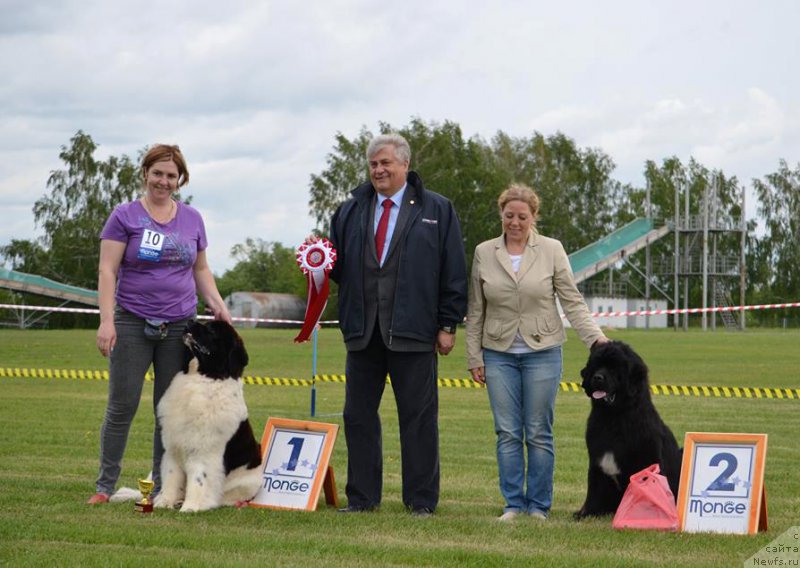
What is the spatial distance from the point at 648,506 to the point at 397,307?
1.68 meters

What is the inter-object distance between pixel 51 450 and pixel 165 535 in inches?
159

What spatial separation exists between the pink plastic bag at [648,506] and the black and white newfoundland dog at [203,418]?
211 centimetres

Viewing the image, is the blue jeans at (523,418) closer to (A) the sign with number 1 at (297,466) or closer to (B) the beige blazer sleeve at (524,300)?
(B) the beige blazer sleeve at (524,300)

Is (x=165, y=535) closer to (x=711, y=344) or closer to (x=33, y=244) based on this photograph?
(x=711, y=344)

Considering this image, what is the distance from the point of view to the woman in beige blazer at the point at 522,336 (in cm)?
579

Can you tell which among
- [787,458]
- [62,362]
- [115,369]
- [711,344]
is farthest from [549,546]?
[711,344]

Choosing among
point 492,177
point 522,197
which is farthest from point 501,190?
point 522,197

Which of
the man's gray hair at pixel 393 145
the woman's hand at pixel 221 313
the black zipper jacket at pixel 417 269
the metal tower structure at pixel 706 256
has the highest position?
the metal tower structure at pixel 706 256

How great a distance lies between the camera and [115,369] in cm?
583

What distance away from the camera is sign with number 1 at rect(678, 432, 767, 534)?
531 cm

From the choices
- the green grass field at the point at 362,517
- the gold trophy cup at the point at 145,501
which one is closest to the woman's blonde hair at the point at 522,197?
the green grass field at the point at 362,517

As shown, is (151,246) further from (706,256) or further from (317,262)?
(706,256)

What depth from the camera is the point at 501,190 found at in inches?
2031

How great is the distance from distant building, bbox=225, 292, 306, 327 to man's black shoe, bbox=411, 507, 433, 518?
52.2 meters
